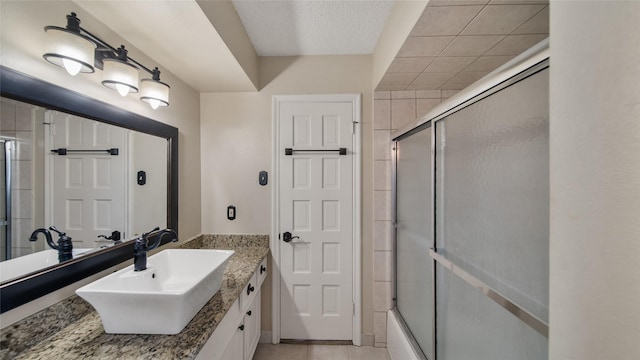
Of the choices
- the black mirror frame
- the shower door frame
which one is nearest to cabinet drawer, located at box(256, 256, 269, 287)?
the black mirror frame

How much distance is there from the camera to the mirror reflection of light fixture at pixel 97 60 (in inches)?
35.2

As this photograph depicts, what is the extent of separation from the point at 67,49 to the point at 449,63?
6.12 ft

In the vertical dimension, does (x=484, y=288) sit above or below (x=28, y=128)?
below

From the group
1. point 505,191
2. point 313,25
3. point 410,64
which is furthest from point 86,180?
point 410,64

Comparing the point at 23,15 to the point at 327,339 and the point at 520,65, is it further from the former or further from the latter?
the point at 327,339

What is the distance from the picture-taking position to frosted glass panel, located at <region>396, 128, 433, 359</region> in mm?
1396

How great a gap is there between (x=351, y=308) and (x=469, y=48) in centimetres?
205

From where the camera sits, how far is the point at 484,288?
0.89 metres

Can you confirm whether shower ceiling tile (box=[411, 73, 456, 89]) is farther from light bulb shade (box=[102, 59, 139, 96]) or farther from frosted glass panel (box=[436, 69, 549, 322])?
light bulb shade (box=[102, 59, 139, 96])

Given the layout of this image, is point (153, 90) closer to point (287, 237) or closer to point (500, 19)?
point (287, 237)

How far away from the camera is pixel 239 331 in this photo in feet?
4.67

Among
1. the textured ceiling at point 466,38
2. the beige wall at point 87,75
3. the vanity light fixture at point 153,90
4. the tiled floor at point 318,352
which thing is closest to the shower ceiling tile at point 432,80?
Result: the textured ceiling at point 466,38
